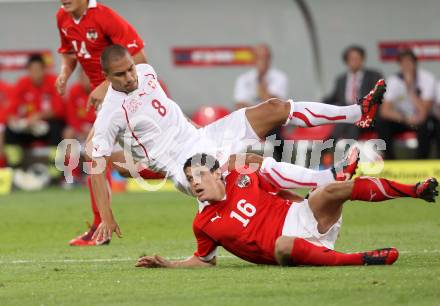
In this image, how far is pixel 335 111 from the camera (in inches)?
379

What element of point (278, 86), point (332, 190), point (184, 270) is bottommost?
point (184, 270)

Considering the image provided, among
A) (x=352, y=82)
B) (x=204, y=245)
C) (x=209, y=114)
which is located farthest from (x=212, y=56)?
(x=204, y=245)

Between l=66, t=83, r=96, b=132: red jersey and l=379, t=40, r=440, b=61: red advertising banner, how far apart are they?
4598mm

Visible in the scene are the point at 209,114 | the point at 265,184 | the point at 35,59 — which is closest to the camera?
the point at 265,184

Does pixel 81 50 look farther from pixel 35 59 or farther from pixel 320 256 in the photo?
pixel 35 59

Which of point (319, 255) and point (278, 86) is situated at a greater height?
point (278, 86)

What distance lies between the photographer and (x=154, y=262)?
28.0 ft

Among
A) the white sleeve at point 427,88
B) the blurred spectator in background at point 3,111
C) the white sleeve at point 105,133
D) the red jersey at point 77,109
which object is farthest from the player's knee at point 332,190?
the blurred spectator in background at point 3,111

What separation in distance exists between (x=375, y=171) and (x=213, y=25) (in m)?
3.76

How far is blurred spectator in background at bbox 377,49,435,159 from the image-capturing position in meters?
16.9

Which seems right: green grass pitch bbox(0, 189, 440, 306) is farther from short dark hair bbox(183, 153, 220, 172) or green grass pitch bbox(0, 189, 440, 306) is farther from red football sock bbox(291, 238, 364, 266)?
short dark hair bbox(183, 153, 220, 172)

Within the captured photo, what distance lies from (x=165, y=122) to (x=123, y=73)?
610 mm

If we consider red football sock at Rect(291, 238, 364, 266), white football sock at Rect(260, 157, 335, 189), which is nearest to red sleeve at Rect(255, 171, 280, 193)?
white football sock at Rect(260, 157, 335, 189)

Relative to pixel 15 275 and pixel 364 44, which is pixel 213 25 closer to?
pixel 364 44
